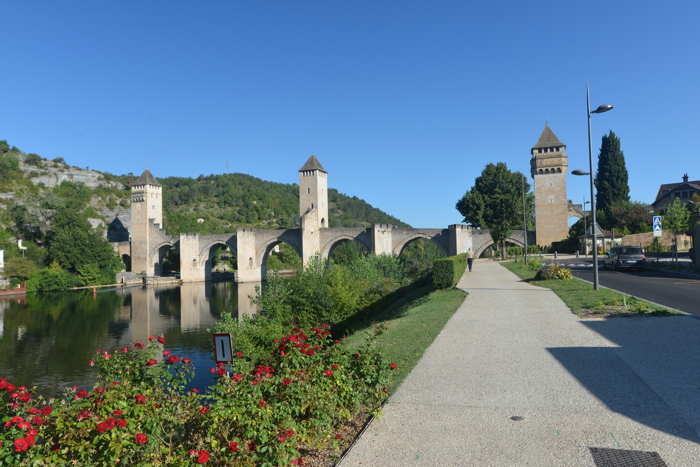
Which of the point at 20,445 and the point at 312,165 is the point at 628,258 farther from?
the point at 312,165

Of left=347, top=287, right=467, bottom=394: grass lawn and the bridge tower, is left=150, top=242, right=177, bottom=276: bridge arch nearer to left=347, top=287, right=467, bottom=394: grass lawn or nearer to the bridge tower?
the bridge tower

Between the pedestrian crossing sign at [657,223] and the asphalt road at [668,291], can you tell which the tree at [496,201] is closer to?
the pedestrian crossing sign at [657,223]

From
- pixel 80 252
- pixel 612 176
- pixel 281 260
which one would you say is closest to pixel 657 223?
pixel 612 176

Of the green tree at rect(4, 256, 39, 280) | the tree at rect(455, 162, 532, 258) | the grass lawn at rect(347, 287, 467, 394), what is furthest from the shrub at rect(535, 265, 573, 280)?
the green tree at rect(4, 256, 39, 280)

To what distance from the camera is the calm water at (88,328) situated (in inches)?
572

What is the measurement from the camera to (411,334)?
883 centimetres

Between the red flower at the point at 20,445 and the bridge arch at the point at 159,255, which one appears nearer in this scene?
the red flower at the point at 20,445

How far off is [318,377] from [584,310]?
8.05m

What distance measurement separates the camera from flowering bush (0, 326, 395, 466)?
9.84ft

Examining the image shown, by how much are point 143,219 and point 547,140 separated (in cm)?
4857

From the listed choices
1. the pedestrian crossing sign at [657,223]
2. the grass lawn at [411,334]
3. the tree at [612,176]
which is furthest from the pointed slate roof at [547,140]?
the grass lawn at [411,334]

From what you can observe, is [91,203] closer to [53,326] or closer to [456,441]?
[53,326]

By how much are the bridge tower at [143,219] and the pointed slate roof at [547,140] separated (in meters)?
46.3

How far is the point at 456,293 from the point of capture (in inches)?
583
